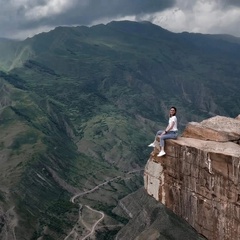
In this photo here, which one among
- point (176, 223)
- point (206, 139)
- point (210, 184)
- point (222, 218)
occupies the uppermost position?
point (206, 139)

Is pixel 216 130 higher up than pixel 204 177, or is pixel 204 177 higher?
pixel 216 130

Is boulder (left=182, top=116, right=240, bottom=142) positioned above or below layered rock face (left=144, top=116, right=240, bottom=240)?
above

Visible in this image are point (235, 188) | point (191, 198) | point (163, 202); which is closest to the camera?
point (235, 188)

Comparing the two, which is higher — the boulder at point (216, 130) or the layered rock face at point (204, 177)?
the boulder at point (216, 130)

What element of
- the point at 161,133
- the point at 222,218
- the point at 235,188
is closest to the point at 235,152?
the point at 235,188

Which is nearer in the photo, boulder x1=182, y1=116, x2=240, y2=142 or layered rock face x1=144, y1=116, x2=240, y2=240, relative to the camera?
layered rock face x1=144, y1=116, x2=240, y2=240

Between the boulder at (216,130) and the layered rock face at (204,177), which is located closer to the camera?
the layered rock face at (204,177)

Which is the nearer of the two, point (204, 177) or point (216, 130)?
point (204, 177)

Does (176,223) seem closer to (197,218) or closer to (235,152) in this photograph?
(197,218)
